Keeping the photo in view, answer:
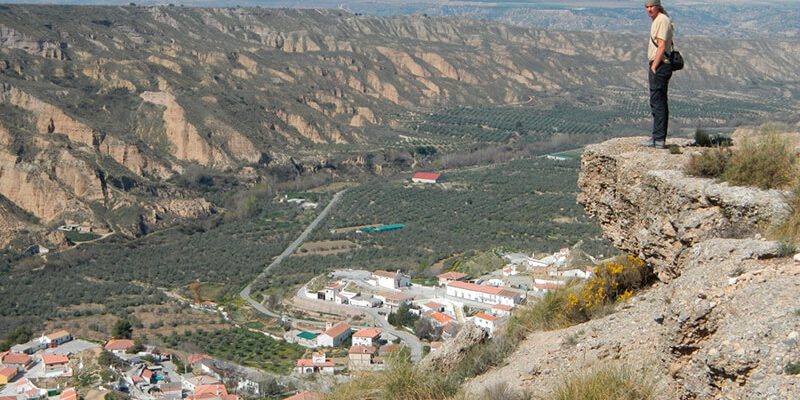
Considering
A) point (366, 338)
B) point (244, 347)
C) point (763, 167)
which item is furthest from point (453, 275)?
point (763, 167)

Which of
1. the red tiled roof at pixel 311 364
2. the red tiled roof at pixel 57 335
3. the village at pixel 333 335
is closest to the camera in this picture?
the village at pixel 333 335

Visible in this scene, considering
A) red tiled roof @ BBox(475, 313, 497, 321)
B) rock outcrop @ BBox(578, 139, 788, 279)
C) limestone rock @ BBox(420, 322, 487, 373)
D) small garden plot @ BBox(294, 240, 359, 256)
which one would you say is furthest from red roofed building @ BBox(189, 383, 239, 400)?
small garden plot @ BBox(294, 240, 359, 256)

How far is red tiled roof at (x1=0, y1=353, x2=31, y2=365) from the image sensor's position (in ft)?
84.0

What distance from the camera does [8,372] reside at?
80.8 feet

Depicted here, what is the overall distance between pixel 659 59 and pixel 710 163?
1.21 meters

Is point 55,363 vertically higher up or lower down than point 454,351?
lower down

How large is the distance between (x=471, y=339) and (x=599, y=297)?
1.43 meters

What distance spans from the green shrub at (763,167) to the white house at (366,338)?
64.6 ft

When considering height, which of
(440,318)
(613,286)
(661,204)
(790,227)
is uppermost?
(790,227)

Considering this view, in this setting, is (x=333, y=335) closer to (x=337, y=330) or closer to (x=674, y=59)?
(x=337, y=330)

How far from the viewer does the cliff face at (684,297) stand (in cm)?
488

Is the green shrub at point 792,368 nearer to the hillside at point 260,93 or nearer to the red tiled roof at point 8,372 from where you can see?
the red tiled roof at point 8,372

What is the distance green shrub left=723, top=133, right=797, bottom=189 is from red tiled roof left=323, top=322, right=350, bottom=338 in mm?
21239

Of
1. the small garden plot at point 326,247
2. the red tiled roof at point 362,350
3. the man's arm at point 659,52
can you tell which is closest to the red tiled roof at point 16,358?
the red tiled roof at point 362,350
